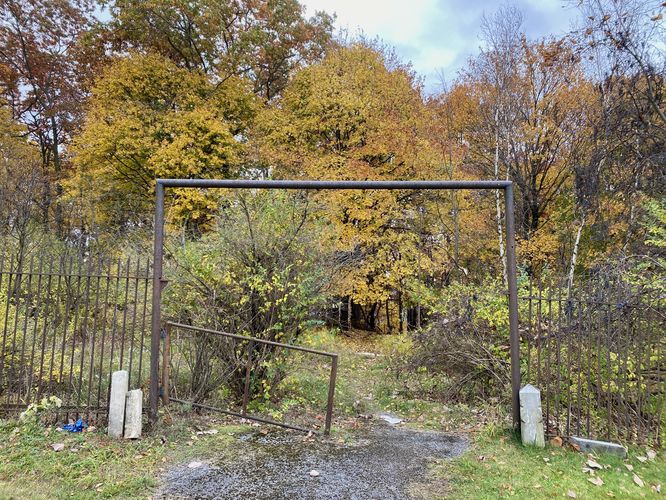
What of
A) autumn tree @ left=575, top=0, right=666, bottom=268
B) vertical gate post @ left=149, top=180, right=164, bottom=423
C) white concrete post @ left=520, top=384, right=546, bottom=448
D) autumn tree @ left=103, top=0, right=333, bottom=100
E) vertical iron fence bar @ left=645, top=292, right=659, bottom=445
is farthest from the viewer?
autumn tree @ left=103, top=0, right=333, bottom=100

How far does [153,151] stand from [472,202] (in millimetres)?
11776

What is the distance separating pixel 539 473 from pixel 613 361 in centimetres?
180

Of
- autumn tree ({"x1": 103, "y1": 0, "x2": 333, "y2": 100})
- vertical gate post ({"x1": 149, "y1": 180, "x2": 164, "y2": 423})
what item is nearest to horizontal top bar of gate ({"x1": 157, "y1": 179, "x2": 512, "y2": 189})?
vertical gate post ({"x1": 149, "y1": 180, "x2": 164, "y2": 423})

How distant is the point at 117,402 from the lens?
4.41 metres

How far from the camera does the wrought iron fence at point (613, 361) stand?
170 inches

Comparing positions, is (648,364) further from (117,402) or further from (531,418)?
(117,402)

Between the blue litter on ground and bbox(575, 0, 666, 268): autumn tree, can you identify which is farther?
bbox(575, 0, 666, 268): autumn tree

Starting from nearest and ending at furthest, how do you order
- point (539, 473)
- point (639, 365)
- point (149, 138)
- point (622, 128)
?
1. point (539, 473)
2. point (639, 365)
3. point (622, 128)
4. point (149, 138)

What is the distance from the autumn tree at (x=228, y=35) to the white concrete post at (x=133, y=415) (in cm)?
1535

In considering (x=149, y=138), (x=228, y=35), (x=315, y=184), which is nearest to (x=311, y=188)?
(x=315, y=184)

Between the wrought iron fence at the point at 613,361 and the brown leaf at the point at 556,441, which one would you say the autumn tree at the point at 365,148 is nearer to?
the wrought iron fence at the point at 613,361

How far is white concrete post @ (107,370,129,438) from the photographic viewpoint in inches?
172

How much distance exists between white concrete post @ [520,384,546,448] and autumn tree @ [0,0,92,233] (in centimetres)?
1812

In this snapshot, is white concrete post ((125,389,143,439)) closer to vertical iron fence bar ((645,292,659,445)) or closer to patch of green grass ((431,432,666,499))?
patch of green grass ((431,432,666,499))
